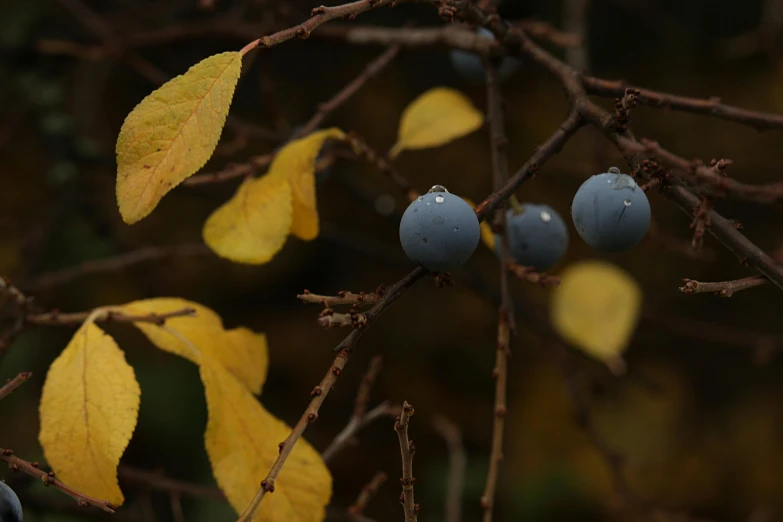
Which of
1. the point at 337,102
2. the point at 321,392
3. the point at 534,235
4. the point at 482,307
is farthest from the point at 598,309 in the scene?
the point at 482,307

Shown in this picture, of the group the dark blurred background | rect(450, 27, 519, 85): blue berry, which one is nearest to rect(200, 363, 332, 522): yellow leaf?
rect(450, 27, 519, 85): blue berry

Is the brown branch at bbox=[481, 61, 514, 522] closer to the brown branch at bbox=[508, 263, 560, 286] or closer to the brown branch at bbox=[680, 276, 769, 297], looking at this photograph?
the brown branch at bbox=[508, 263, 560, 286]

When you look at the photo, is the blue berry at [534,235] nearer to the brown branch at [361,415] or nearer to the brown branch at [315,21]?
the brown branch at [361,415]

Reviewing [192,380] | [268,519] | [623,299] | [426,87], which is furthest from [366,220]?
[268,519]

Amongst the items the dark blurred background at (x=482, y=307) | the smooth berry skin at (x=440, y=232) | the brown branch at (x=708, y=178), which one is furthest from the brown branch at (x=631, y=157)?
the dark blurred background at (x=482, y=307)

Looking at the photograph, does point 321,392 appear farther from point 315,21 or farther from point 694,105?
point 694,105

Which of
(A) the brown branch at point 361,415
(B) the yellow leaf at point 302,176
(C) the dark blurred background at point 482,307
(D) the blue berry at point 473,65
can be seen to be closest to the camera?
(B) the yellow leaf at point 302,176
